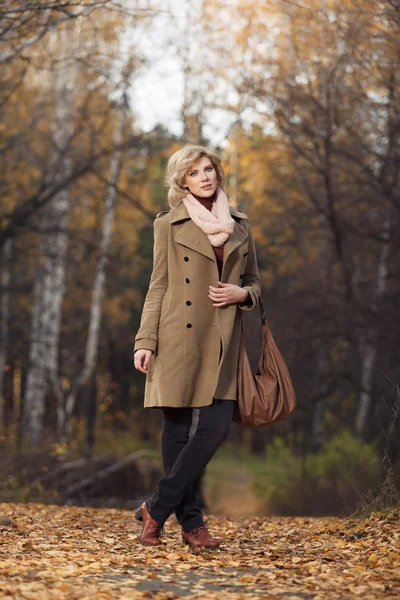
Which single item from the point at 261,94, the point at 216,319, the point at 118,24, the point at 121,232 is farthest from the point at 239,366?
the point at 121,232

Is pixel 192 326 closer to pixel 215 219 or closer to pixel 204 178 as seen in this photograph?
pixel 215 219

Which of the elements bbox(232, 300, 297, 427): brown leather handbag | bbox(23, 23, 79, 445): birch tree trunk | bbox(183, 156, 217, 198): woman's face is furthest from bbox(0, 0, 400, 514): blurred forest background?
bbox(183, 156, 217, 198): woman's face

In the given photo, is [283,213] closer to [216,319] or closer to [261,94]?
[261,94]

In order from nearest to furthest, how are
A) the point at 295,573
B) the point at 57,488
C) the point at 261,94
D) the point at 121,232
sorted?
1. the point at 295,573
2. the point at 57,488
3. the point at 261,94
4. the point at 121,232

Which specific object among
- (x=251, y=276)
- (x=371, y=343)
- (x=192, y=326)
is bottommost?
(x=192, y=326)

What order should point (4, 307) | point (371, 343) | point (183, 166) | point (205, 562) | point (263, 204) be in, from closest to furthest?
point (205, 562)
point (183, 166)
point (371, 343)
point (263, 204)
point (4, 307)

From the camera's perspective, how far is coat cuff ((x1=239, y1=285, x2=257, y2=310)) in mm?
5290

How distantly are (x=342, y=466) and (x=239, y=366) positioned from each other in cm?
826

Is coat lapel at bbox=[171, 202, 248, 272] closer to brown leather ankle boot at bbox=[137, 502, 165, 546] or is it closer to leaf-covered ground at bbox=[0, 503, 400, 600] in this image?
brown leather ankle boot at bbox=[137, 502, 165, 546]

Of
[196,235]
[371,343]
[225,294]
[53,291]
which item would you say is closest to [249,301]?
[225,294]

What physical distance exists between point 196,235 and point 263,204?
14860mm

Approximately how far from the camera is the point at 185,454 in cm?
515

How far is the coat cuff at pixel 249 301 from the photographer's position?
5290 millimetres

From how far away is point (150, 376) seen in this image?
5.39 m
